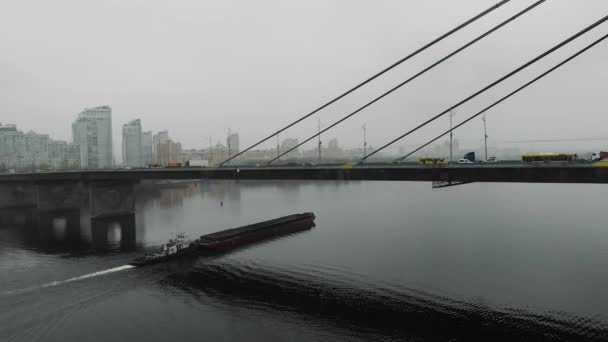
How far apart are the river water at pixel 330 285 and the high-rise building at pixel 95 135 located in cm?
10648

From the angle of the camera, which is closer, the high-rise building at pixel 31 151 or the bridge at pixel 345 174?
the bridge at pixel 345 174

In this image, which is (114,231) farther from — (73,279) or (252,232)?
(73,279)

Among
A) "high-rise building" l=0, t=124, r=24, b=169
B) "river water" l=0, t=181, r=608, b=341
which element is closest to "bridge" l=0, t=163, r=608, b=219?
"river water" l=0, t=181, r=608, b=341

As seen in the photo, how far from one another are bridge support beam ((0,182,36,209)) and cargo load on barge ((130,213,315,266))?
61.4m

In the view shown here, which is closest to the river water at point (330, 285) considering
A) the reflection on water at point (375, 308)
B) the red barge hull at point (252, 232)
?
the reflection on water at point (375, 308)

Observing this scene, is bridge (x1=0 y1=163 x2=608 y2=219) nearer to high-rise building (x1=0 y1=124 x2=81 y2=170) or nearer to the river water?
the river water

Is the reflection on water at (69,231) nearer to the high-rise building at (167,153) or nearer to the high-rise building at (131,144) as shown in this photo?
the high-rise building at (131,144)

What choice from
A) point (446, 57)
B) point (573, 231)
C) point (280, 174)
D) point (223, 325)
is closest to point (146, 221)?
point (280, 174)

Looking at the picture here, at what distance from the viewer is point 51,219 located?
205ft

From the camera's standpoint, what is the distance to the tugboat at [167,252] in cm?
3341

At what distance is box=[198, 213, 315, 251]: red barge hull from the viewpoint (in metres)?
38.6

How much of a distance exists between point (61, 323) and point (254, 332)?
1229cm

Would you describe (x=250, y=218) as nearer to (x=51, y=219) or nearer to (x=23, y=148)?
(x=51, y=219)

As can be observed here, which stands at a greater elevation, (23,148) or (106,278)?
(23,148)
